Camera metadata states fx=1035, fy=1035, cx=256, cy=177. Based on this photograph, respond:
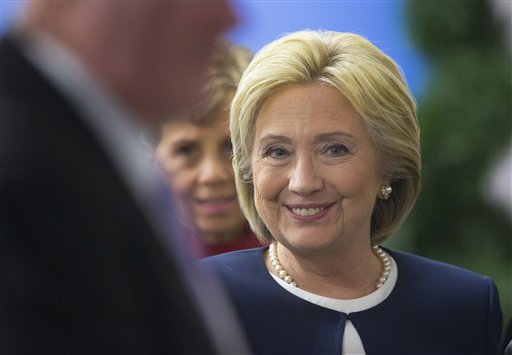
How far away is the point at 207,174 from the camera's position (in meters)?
3.96

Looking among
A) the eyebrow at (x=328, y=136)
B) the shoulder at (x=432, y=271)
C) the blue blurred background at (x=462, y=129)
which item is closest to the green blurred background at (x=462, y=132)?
the blue blurred background at (x=462, y=129)

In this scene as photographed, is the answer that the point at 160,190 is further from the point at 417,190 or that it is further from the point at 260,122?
the point at 417,190

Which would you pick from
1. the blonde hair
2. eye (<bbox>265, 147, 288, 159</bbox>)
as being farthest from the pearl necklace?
the blonde hair

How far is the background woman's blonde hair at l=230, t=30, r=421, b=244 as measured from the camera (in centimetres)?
295

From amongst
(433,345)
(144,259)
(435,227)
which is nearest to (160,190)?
(144,259)

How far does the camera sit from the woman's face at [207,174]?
3957 mm

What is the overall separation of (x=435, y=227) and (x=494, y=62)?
1.24 metres

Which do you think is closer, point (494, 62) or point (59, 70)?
point (59, 70)

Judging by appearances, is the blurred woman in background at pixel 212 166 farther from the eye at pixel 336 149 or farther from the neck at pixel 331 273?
the eye at pixel 336 149

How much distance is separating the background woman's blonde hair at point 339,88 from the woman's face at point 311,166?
4cm

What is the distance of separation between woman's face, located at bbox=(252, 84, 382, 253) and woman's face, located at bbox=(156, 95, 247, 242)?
3.08 feet

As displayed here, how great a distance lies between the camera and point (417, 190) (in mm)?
3293

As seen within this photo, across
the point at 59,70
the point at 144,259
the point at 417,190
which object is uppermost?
the point at 59,70

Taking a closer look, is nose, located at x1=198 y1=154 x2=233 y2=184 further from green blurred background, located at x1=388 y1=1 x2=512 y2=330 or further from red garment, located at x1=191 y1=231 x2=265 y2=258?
green blurred background, located at x1=388 y1=1 x2=512 y2=330
